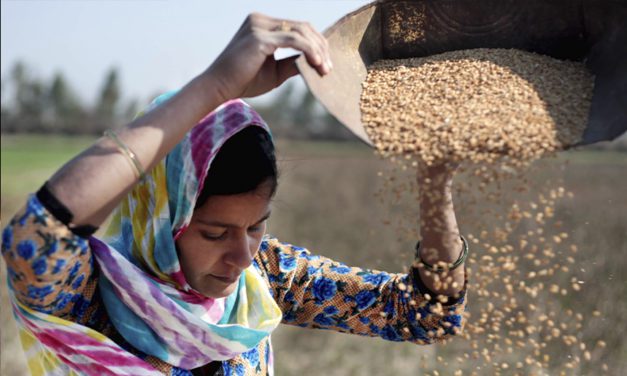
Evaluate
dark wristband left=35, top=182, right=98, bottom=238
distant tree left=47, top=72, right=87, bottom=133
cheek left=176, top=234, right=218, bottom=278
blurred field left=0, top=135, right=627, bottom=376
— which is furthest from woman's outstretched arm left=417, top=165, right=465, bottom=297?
distant tree left=47, top=72, right=87, bottom=133

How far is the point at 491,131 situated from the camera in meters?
1.88

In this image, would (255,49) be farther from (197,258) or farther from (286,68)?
(197,258)

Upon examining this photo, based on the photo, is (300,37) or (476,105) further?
(476,105)

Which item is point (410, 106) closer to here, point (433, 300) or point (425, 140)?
point (425, 140)

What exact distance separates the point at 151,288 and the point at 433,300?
0.75 m

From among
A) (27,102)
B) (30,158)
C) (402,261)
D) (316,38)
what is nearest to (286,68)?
(316,38)

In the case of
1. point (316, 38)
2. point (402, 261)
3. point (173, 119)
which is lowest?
point (402, 261)

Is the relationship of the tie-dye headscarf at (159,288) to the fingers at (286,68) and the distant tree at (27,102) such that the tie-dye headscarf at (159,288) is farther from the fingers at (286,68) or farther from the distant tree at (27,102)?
the distant tree at (27,102)

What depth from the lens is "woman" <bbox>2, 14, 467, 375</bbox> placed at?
67.0 inches

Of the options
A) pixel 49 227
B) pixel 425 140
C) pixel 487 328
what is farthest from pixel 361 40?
pixel 49 227

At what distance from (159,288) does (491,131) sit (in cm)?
92

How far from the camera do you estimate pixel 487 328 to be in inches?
81.8

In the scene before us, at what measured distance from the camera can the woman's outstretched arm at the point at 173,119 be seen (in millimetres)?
1676

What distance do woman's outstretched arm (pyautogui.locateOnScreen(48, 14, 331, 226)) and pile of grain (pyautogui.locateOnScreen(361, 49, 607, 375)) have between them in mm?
278
